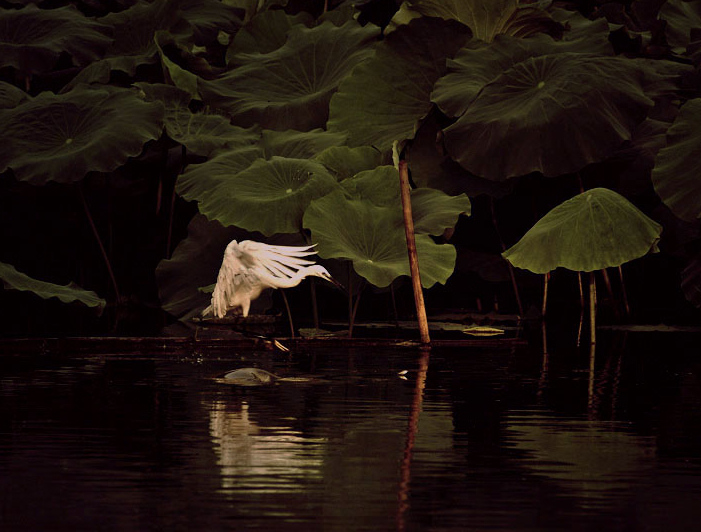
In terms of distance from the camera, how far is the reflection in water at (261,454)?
11.4 feet

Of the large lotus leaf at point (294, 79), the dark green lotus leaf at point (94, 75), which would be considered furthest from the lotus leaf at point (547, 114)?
the dark green lotus leaf at point (94, 75)

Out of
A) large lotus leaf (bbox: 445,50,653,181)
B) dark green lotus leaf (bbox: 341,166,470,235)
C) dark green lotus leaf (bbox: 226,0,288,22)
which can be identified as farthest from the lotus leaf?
dark green lotus leaf (bbox: 226,0,288,22)

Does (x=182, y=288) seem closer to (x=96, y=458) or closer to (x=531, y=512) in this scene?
(x=96, y=458)

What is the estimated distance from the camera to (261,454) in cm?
392

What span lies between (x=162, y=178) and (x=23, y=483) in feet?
28.9

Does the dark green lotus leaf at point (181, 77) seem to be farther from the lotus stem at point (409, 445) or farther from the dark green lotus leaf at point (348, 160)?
the lotus stem at point (409, 445)

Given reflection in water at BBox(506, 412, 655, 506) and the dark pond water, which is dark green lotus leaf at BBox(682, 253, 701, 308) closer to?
the dark pond water

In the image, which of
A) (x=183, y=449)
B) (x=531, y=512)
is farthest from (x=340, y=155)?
(x=531, y=512)

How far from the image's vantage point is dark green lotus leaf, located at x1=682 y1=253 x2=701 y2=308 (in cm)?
928

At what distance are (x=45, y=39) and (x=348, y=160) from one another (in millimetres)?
4002

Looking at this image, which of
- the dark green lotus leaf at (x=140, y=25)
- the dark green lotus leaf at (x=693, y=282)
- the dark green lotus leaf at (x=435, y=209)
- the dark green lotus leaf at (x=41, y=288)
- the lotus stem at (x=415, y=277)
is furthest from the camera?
the dark green lotus leaf at (x=140, y=25)

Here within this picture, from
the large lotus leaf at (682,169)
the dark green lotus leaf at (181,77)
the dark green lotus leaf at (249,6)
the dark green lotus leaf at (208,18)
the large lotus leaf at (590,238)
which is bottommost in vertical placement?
the large lotus leaf at (590,238)

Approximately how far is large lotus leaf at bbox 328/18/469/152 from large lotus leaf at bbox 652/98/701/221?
1926 millimetres

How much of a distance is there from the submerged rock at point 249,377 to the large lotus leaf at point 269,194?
3167 millimetres
